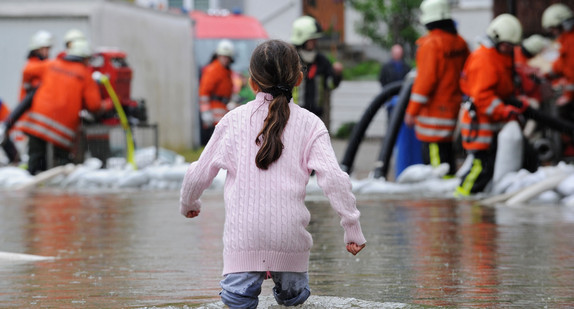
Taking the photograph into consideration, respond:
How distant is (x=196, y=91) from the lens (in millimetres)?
26172

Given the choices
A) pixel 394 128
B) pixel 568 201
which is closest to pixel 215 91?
pixel 394 128

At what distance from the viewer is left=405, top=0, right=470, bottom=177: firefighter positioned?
12992 mm

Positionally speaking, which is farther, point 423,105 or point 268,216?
point 423,105

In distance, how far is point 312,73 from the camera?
591 inches

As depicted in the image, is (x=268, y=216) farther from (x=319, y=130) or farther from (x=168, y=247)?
(x=168, y=247)

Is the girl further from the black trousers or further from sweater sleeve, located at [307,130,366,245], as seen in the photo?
the black trousers

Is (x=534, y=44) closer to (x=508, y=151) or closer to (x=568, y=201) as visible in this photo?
(x=508, y=151)

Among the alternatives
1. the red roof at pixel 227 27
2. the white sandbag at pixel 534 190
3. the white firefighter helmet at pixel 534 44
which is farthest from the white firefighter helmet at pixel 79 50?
the red roof at pixel 227 27

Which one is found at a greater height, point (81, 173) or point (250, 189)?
point (250, 189)

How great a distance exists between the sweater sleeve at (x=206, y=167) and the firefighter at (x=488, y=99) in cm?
743

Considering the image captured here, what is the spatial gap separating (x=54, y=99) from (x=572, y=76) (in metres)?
6.00

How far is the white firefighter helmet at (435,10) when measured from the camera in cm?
1316

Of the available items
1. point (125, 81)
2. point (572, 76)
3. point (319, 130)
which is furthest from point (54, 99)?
point (319, 130)

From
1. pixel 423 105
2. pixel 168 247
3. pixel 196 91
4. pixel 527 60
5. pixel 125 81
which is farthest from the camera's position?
pixel 196 91
